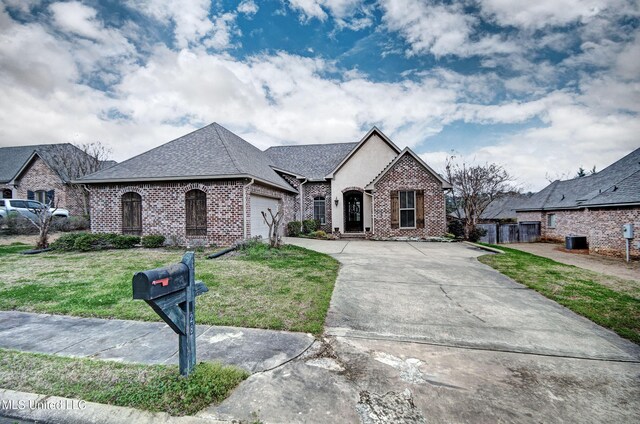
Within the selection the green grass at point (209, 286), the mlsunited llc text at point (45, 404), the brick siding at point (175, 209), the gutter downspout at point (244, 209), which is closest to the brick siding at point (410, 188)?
the brick siding at point (175, 209)

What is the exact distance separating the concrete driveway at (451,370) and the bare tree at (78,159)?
26.8 meters

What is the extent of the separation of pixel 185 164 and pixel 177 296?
37.0ft

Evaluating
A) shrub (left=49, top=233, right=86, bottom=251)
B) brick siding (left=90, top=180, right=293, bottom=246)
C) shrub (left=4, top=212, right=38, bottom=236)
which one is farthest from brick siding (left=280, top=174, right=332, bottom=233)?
shrub (left=4, top=212, right=38, bottom=236)

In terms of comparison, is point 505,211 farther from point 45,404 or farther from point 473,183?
point 45,404

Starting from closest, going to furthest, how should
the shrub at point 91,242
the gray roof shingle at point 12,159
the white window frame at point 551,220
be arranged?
the shrub at point 91,242, the white window frame at point 551,220, the gray roof shingle at point 12,159

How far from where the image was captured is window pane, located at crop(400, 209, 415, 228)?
49.6 feet

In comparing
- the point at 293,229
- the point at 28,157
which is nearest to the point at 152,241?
the point at 293,229

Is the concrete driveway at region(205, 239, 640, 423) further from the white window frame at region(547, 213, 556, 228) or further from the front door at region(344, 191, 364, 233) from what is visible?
the white window frame at region(547, 213, 556, 228)

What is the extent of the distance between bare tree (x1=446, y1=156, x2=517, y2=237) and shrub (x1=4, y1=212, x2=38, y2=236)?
26277mm

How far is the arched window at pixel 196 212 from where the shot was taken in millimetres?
11595

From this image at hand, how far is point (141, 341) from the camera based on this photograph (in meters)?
3.20

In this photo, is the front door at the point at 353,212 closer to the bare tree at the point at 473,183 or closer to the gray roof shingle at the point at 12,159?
the bare tree at the point at 473,183

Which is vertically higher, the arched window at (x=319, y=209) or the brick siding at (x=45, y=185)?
the brick siding at (x=45, y=185)

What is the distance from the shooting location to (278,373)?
2537 millimetres
